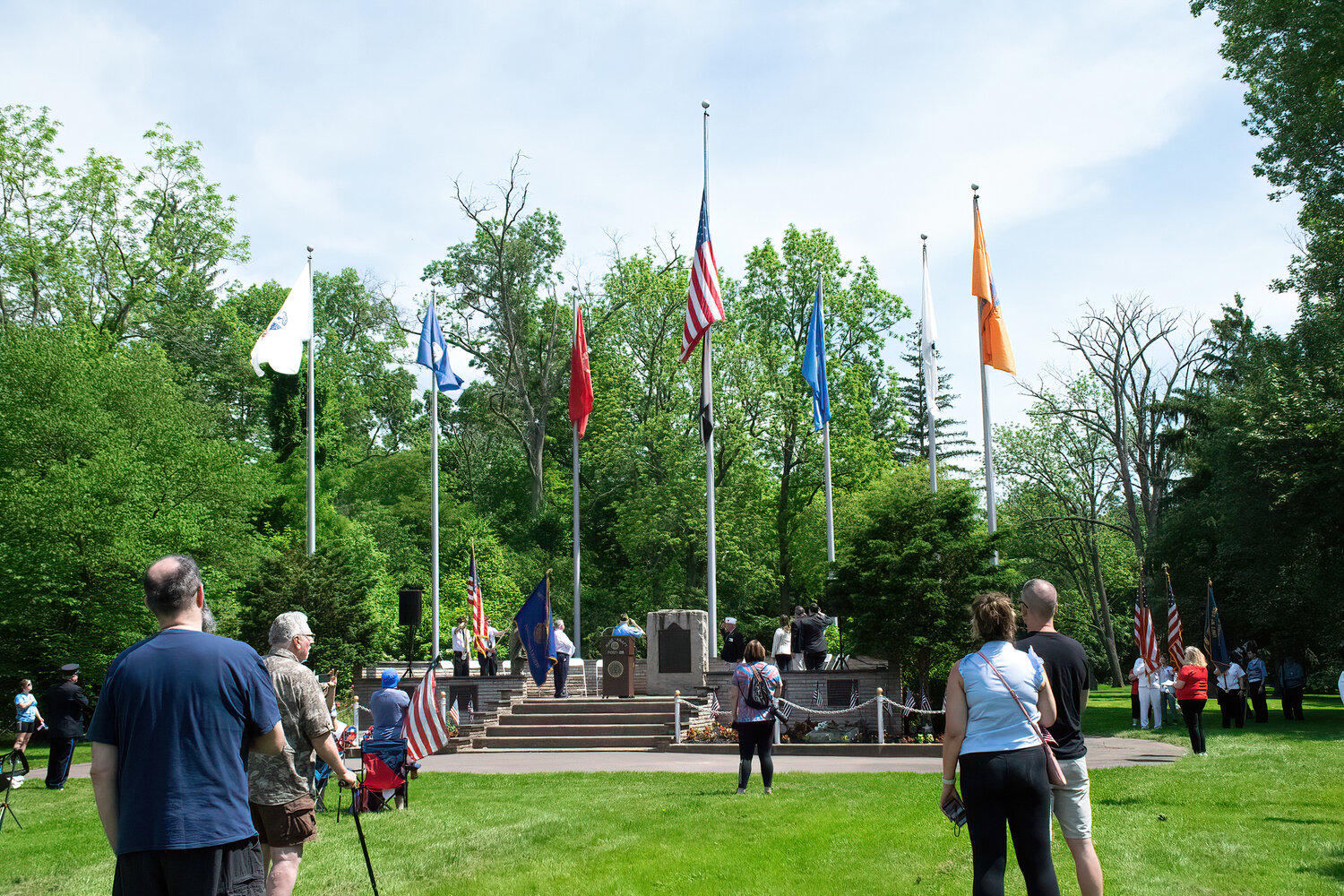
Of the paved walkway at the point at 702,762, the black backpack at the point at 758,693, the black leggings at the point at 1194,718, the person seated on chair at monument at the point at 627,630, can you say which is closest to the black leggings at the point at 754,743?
the black backpack at the point at 758,693

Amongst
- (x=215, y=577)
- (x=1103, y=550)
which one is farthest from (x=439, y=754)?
(x=1103, y=550)

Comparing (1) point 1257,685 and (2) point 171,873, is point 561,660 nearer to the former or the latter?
(1) point 1257,685

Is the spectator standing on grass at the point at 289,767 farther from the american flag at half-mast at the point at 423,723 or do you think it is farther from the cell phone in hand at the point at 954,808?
the american flag at half-mast at the point at 423,723

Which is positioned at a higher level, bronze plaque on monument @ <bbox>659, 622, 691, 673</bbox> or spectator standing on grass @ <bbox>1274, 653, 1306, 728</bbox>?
bronze plaque on monument @ <bbox>659, 622, 691, 673</bbox>

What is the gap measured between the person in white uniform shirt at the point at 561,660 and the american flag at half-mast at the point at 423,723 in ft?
42.4

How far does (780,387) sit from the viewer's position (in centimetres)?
4312

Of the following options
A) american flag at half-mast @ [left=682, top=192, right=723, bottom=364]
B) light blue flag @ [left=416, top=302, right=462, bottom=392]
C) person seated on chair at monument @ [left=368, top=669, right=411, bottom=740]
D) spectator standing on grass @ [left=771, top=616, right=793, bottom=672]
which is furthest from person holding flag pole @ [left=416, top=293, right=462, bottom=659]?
person seated on chair at monument @ [left=368, top=669, right=411, bottom=740]

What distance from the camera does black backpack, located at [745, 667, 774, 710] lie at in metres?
11.9

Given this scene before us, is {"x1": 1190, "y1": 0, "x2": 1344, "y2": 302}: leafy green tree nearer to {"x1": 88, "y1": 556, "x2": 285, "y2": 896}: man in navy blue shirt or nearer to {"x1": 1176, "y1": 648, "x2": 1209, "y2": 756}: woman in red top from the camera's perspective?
{"x1": 1176, "y1": 648, "x2": 1209, "y2": 756}: woman in red top

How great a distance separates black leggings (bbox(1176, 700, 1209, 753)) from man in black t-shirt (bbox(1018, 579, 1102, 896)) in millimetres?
9650

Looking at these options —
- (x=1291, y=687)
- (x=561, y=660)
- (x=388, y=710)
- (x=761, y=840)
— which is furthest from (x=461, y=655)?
(x=1291, y=687)

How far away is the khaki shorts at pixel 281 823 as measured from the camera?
616cm

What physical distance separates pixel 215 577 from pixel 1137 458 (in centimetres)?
3658

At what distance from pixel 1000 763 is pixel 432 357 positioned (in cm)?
2709
